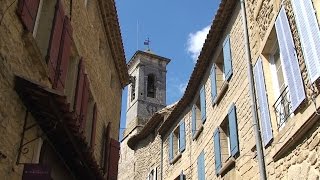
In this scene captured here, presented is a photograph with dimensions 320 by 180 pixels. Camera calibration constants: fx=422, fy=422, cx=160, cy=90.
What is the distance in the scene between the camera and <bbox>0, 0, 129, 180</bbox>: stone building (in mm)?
5262

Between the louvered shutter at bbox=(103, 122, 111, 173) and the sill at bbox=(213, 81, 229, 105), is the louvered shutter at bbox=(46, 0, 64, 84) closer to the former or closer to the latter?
the sill at bbox=(213, 81, 229, 105)

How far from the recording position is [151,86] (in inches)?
1486

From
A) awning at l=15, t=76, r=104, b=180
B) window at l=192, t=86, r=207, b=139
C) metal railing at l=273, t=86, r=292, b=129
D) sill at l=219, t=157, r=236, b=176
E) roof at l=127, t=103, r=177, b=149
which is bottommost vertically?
awning at l=15, t=76, r=104, b=180

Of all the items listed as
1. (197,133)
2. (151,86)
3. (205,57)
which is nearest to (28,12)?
(205,57)

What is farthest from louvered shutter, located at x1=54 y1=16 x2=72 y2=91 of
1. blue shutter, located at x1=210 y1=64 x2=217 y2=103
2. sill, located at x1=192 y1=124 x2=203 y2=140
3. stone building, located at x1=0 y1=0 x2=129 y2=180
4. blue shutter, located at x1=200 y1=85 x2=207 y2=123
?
sill, located at x1=192 y1=124 x2=203 y2=140

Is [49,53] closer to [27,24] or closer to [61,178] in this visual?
[27,24]

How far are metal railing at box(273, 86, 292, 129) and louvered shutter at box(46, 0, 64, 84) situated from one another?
384 cm

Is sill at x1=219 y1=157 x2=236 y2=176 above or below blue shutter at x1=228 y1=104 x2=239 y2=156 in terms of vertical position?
below

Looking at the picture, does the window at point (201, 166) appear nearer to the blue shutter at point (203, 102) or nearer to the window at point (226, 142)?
the blue shutter at point (203, 102)

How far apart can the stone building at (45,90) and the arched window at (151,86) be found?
25873 millimetres

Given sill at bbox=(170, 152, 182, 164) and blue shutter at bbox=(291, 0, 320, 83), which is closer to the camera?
blue shutter at bbox=(291, 0, 320, 83)

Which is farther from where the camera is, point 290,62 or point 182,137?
point 182,137

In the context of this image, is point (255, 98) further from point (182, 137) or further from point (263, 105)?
point (182, 137)

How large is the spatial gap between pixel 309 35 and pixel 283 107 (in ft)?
5.67
